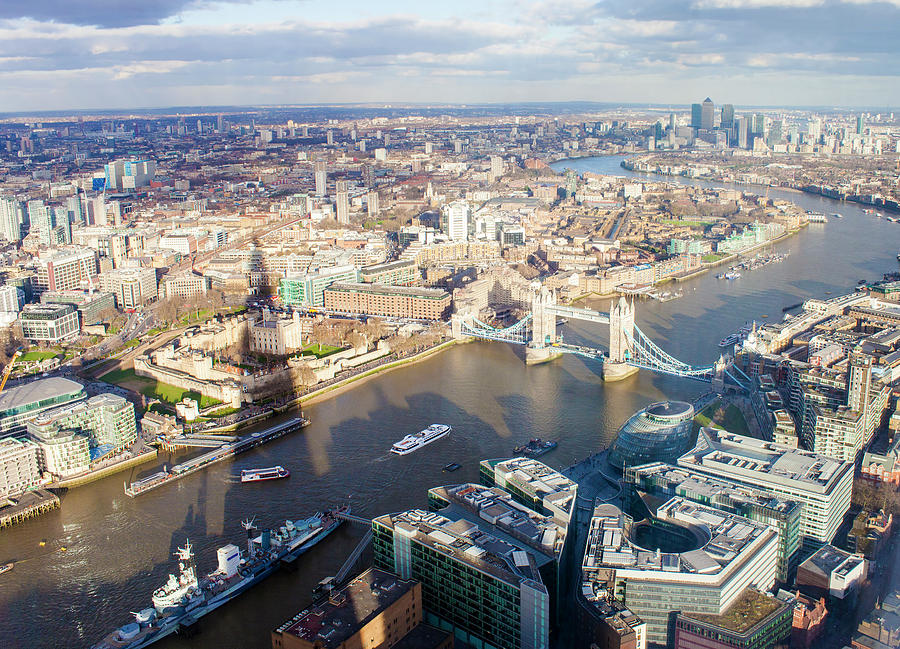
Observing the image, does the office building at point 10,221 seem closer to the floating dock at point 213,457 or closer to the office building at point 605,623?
the floating dock at point 213,457

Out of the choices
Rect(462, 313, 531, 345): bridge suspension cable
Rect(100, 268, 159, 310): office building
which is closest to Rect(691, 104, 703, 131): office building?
Rect(462, 313, 531, 345): bridge suspension cable

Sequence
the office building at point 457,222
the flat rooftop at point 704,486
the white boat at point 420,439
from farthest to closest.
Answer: the office building at point 457,222, the white boat at point 420,439, the flat rooftop at point 704,486

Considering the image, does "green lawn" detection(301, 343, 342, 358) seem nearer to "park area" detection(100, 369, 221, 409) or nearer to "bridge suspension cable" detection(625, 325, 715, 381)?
"park area" detection(100, 369, 221, 409)

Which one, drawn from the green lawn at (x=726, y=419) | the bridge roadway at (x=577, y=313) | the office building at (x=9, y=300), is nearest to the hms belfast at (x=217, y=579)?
the green lawn at (x=726, y=419)

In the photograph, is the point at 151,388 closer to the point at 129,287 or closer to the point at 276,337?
the point at 276,337

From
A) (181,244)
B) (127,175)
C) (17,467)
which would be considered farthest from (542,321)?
(127,175)
